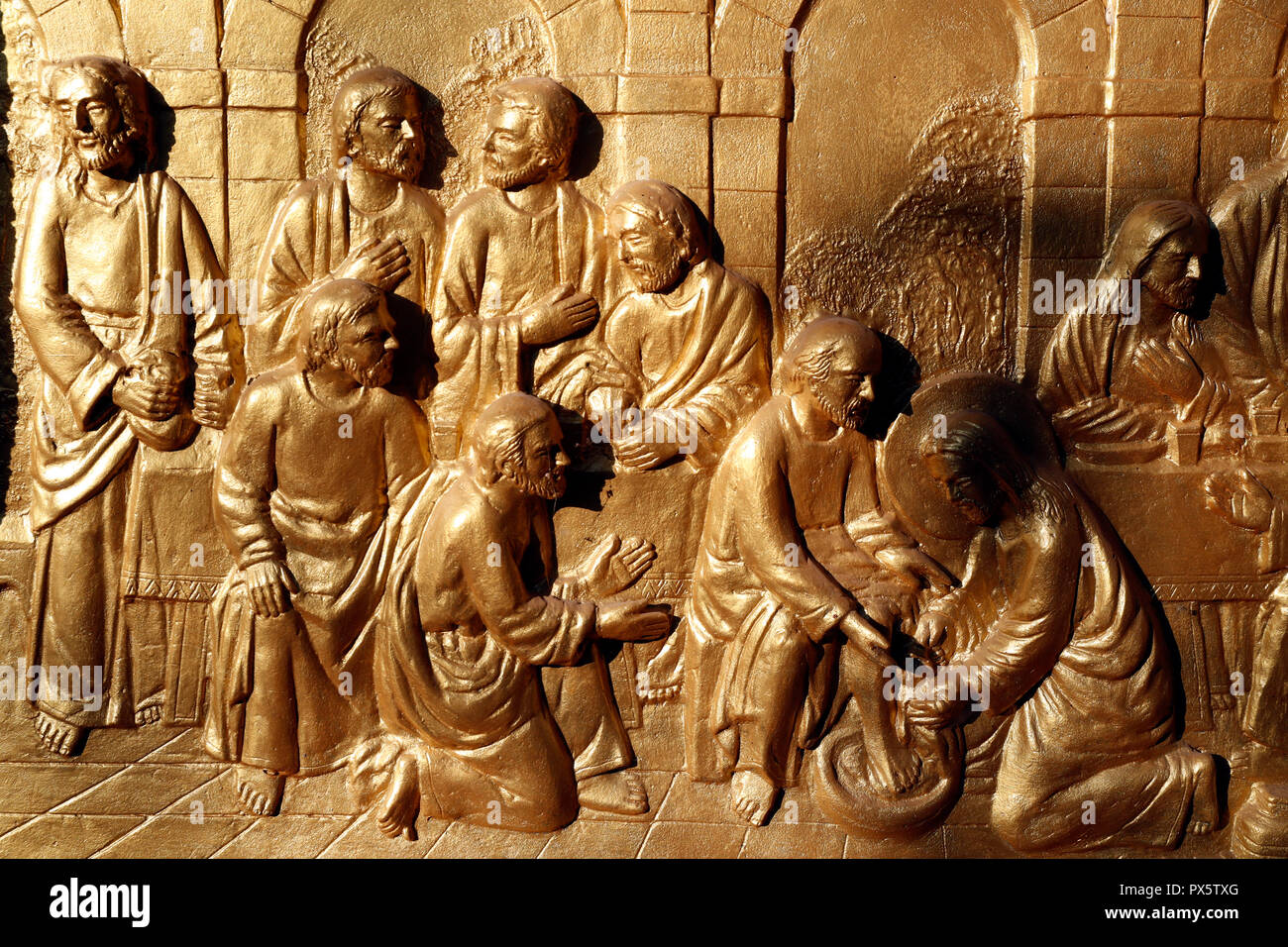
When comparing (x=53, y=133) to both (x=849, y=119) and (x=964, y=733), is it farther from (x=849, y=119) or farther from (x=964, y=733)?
(x=964, y=733)

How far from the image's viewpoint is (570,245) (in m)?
5.35

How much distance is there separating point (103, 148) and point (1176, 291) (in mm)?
4501

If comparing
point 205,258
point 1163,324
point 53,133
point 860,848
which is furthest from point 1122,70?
point 53,133

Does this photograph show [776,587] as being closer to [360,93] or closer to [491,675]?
[491,675]

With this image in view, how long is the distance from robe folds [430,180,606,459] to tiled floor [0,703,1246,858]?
1.53m

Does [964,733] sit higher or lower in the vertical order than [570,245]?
lower

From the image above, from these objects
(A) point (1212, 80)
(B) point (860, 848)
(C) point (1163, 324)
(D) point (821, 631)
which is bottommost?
(B) point (860, 848)

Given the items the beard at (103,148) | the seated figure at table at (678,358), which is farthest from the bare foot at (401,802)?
the beard at (103,148)

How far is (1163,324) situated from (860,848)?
8.52 feet

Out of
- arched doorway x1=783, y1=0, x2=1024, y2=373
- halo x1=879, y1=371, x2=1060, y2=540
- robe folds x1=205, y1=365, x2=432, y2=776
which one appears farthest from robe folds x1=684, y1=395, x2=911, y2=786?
robe folds x1=205, y1=365, x2=432, y2=776

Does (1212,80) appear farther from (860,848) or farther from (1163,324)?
(860,848)

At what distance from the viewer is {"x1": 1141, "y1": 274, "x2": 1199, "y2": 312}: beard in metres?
5.34

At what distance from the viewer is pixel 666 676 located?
5453mm

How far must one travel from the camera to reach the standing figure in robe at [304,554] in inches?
207
